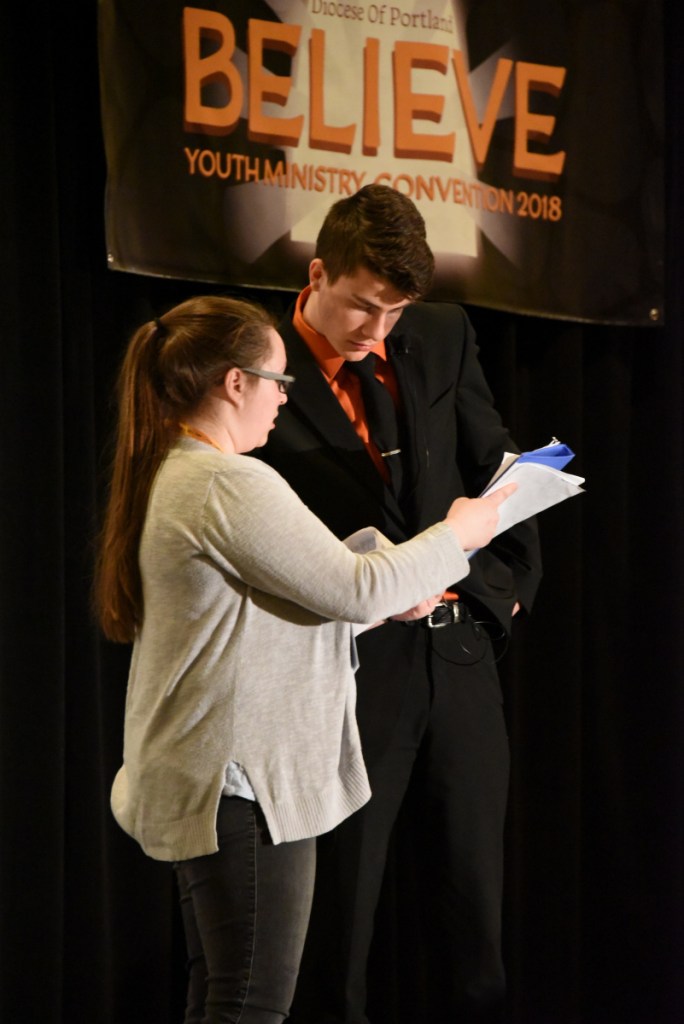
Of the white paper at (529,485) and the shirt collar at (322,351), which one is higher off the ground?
the shirt collar at (322,351)

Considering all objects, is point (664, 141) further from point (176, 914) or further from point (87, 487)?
point (176, 914)

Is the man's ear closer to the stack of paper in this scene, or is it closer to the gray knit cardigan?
the stack of paper

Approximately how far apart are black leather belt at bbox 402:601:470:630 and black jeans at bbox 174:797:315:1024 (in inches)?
22.3

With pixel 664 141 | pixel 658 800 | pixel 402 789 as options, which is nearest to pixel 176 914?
pixel 402 789

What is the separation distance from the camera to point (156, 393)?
5.02 ft

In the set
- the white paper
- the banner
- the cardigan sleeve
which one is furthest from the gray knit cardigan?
the banner

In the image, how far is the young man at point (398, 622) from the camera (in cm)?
190

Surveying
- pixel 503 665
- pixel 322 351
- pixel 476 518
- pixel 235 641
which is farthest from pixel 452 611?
pixel 503 665

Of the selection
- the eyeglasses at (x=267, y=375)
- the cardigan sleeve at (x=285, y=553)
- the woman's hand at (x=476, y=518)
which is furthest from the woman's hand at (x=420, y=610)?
the eyeglasses at (x=267, y=375)

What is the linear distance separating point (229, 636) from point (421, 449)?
0.62 meters

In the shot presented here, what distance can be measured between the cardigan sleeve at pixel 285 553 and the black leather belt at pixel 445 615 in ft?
1.49

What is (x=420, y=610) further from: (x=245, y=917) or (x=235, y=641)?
(x=245, y=917)

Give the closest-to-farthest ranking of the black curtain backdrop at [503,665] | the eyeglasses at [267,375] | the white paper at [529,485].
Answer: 1. the eyeglasses at [267,375]
2. the white paper at [529,485]
3. the black curtain backdrop at [503,665]

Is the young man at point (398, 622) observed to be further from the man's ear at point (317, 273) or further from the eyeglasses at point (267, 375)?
the eyeglasses at point (267, 375)
